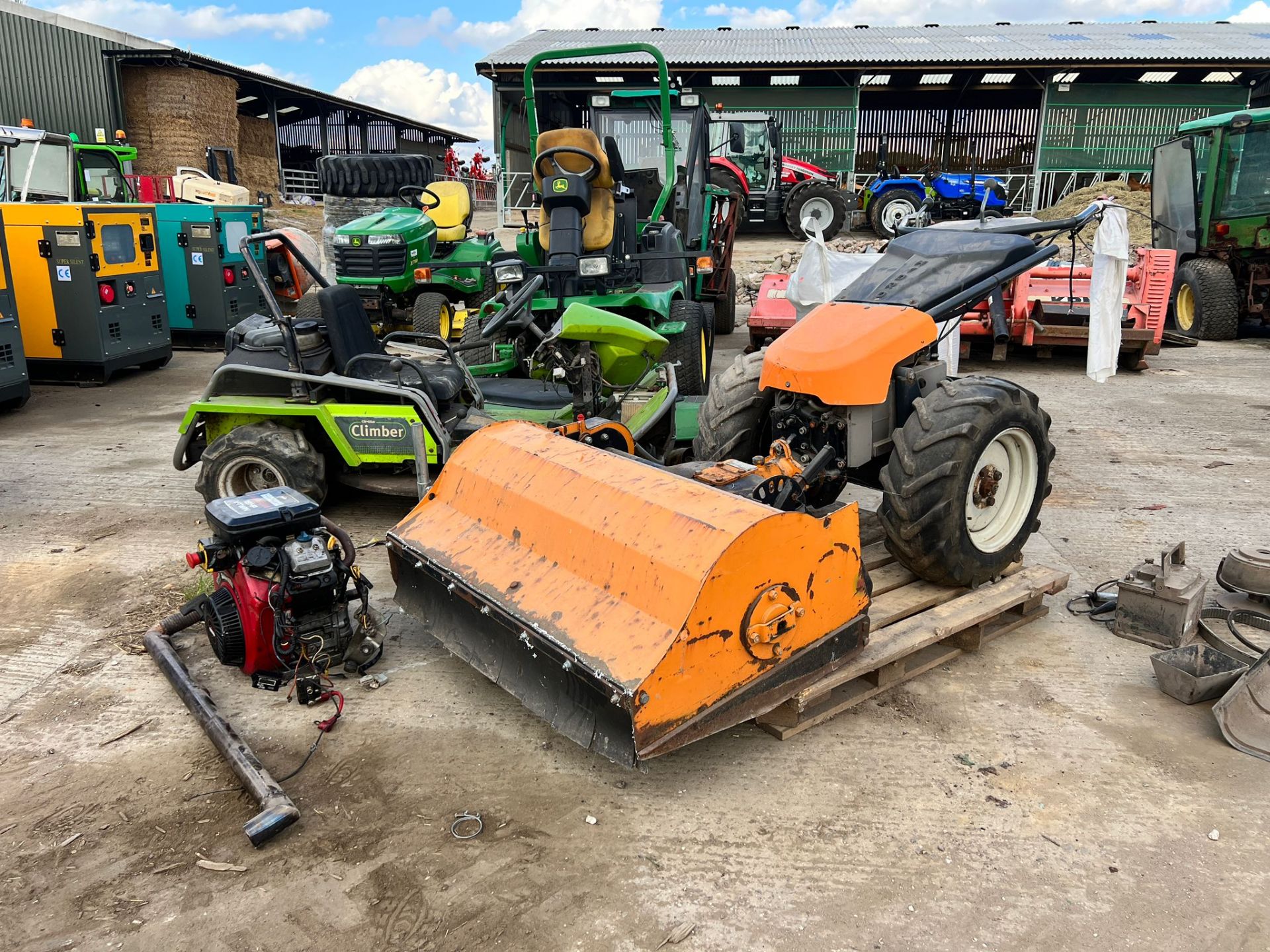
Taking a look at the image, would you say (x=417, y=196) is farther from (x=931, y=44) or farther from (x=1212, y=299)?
(x=931, y=44)

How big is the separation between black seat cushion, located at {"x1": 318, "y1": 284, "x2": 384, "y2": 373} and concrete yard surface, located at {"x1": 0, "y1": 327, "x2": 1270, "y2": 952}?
1503mm

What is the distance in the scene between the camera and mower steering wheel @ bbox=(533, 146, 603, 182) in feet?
23.6

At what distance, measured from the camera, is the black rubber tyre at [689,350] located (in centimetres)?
723

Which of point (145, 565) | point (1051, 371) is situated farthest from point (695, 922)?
point (1051, 371)

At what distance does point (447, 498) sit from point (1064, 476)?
424 centimetres

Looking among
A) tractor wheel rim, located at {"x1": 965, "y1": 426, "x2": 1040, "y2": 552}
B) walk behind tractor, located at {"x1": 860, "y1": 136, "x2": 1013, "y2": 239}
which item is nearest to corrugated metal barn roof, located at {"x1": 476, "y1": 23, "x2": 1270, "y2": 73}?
walk behind tractor, located at {"x1": 860, "y1": 136, "x2": 1013, "y2": 239}

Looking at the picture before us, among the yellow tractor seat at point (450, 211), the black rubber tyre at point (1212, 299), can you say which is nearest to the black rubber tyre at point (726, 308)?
the yellow tractor seat at point (450, 211)

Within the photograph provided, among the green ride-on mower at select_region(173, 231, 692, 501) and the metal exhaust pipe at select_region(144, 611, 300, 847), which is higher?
the green ride-on mower at select_region(173, 231, 692, 501)

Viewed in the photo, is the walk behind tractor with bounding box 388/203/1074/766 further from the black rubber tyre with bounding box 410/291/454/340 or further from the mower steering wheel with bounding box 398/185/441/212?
the mower steering wheel with bounding box 398/185/441/212

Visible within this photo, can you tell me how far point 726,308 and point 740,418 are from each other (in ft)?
24.1

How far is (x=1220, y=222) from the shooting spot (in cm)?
1127

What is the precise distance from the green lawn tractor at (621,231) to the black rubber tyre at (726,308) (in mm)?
1740

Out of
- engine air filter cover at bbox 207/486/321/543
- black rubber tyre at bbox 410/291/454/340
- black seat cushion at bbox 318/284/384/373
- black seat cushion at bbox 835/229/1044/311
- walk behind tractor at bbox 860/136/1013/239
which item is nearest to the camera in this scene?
engine air filter cover at bbox 207/486/321/543

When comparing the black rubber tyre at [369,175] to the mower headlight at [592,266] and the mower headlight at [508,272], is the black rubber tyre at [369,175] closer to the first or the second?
the mower headlight at [592,266]
